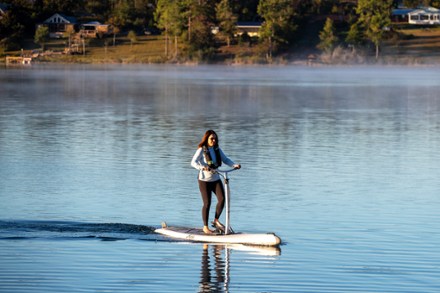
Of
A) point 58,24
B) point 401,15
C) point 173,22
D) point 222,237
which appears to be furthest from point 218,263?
point 401,15

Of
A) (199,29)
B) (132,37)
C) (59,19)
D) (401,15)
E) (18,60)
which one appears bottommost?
(18,60)

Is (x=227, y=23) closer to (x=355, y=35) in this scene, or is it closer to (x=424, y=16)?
(x=355, y=35)

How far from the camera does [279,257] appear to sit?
712 inches

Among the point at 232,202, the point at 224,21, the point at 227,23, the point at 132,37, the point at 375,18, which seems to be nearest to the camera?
the point at 232,202

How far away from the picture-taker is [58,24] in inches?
6575

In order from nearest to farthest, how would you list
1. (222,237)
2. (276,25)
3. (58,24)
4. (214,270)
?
(214,270) → (222,237) → (276,25) → (58,24)

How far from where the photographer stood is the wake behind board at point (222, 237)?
61.5 ft

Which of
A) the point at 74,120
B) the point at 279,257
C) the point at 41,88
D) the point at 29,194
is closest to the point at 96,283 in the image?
the point at 279,257

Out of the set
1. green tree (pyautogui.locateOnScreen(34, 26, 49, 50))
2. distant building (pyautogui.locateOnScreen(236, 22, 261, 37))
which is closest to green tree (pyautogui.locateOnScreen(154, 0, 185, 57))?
distant building (pyautogui.locateOnScreen(236, 22, 261, 37))

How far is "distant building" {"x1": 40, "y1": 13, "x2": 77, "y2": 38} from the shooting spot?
6506 inches

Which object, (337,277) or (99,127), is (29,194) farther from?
(99,127)

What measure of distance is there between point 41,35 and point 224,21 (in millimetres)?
26213

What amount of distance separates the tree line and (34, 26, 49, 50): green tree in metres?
3.27

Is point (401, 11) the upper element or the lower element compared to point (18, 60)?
upper
